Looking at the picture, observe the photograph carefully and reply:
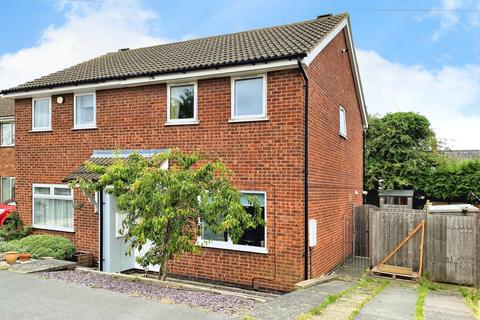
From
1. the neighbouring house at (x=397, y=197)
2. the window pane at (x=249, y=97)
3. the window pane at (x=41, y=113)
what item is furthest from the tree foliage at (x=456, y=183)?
the window pane at (x=41, y=113)

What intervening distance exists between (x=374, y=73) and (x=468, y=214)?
1559 cm

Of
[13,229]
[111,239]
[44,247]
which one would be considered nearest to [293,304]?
[111,239]

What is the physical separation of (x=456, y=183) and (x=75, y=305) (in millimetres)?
22419

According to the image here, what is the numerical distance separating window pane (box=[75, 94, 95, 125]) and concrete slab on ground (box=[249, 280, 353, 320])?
840 cm

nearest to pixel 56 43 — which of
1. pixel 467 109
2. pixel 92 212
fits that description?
pixel 92 212

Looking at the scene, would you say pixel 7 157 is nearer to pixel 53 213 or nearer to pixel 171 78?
pixel 53 213

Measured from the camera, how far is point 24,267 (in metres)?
9.44

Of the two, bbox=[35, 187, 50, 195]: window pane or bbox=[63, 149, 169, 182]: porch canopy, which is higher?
bbox=[63, 149, 169, 182]: porch canopy

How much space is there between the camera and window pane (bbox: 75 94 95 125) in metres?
12.5

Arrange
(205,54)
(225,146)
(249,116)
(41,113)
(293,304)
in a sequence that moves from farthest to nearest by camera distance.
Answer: (41,113) → (205,54) → (225,146) → (249,116) → (293,304)

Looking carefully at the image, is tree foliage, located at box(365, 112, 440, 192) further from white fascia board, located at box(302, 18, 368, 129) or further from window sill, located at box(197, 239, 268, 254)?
window sill, located at box(197, 239, 268, 254)

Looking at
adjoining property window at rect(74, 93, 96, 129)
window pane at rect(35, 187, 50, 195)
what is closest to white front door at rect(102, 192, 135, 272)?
adjoining property window at rect(74, 93, 96, 129)

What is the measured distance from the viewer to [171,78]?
10.7 meters

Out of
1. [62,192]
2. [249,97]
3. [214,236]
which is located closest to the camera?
[249,97]
